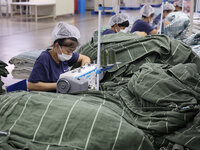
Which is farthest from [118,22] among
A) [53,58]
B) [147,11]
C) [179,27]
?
[53,58]

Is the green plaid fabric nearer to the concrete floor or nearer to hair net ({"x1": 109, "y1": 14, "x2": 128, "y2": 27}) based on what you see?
hair net ({"x1": 109, "y1": 14, "x2": 128, "y2": 27})

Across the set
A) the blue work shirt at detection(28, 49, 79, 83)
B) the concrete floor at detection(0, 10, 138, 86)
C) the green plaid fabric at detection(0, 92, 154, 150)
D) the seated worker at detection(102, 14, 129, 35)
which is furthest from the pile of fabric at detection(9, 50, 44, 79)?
the concrete floor at detection(0, 10, 138, 86)

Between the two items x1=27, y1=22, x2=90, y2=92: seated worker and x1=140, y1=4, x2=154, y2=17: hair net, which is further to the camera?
x1=140, y1=4, x2=154, y2=17: hair net

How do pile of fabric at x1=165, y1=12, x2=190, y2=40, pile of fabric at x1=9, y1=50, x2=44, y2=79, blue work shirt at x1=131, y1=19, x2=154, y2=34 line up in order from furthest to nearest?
1. pile of fabric at x1=165, y1=12, x2=190, y2=40
2. blue work shirt at x1=131, y1=19, x2=154, y2=34
3. pile of fabric at x1=9, y1=50, x2=44, y2=79

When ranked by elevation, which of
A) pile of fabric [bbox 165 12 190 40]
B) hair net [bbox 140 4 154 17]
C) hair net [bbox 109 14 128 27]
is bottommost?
pile of fabric [bbox 165 12 190 40]

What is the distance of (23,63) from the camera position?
117 inches

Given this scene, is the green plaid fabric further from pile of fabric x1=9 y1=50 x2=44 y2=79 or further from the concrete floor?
the concrete floor

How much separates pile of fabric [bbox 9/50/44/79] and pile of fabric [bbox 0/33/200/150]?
552 millimetres

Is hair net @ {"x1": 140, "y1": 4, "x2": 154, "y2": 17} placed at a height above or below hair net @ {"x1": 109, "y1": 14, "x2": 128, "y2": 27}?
above

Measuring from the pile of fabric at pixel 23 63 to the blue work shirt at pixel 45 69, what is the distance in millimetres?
765

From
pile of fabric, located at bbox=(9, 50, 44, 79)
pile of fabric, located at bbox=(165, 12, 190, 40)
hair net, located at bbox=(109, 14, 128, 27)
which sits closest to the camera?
pile of fabric, located at bbox=(9, 50, 44, 79)

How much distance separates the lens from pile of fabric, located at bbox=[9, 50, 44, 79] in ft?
9.66

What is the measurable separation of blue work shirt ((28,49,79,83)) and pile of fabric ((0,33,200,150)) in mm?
441

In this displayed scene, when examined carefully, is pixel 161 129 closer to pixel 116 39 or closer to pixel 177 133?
pixel 177 133
